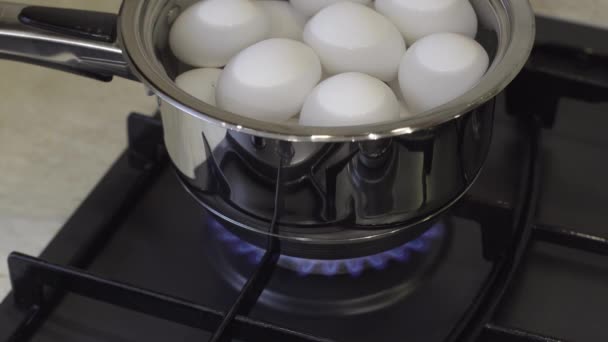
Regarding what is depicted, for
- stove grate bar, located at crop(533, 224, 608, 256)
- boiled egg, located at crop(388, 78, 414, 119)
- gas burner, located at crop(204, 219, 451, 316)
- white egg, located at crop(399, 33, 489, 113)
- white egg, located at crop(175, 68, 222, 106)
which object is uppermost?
white egg, located at crop(399, 33, 489, 113)

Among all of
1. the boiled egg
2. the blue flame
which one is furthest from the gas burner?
the boiled egg

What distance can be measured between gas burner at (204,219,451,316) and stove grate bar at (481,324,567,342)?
97 millimetres

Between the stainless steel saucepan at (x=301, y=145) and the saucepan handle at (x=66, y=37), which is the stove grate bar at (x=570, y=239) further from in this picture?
the saucepan handle at (x=66, y=37)

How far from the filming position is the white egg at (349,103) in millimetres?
586

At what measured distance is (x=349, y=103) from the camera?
591 mm

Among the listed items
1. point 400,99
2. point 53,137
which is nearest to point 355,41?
point 400,99

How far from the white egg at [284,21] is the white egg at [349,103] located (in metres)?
0.12

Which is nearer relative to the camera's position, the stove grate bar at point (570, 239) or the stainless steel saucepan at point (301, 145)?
the stainless steel saucepan at point (301, 145)

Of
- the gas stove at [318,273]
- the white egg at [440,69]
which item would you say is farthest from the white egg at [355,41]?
the gas stove at [318,273]

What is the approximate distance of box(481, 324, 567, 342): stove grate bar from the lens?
61 cm

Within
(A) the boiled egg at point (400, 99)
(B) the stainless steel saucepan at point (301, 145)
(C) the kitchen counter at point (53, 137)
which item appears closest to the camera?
(B) the stainless steel saucepan at point (301, 145)

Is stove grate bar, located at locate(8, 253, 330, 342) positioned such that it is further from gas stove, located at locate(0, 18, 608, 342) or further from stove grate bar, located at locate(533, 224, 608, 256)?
stove grate bar, located at locate(533, 224, 608, 256)

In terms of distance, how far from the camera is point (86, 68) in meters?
0.66

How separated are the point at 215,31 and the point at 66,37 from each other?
116 mm
